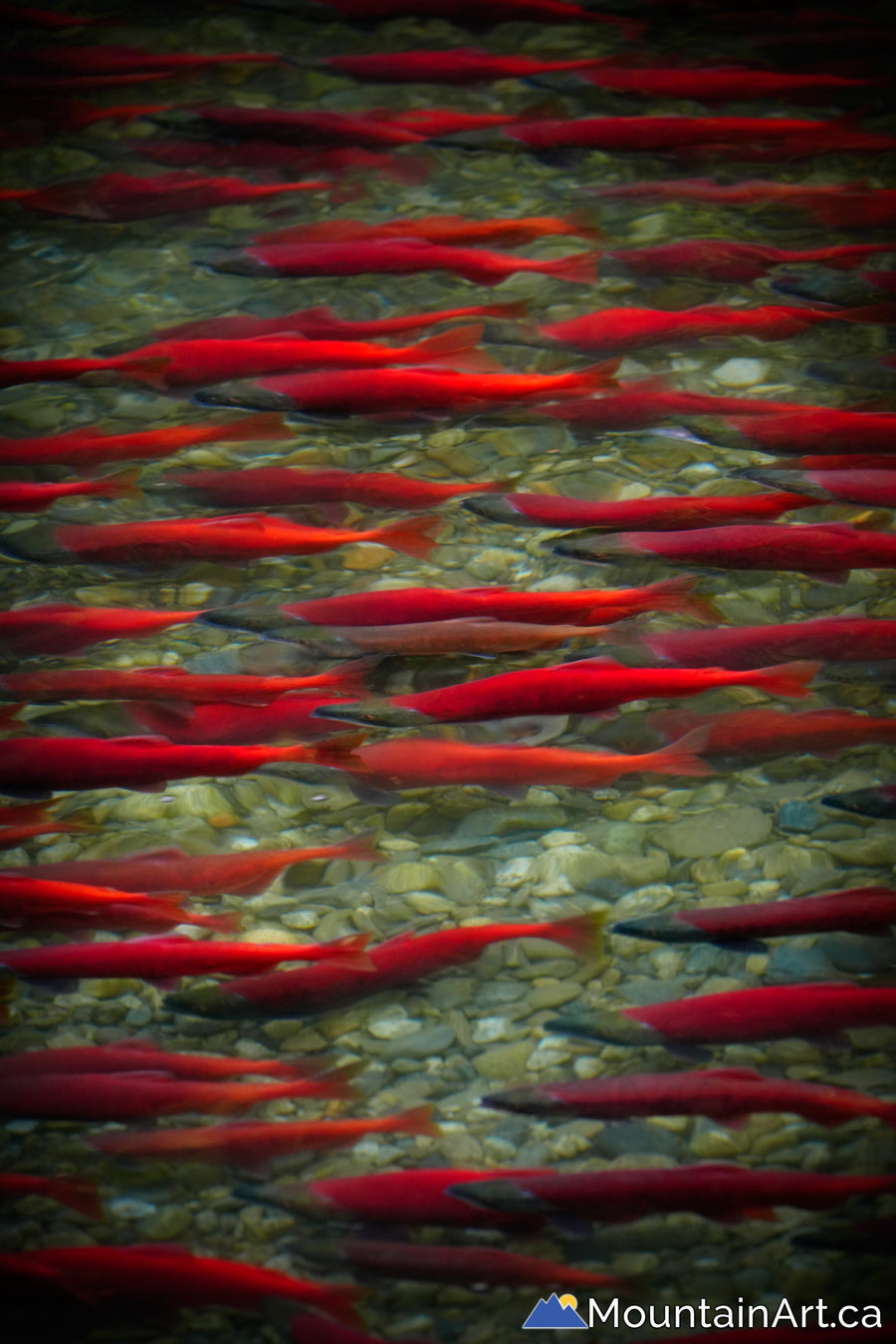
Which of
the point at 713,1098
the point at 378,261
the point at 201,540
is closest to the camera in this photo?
the point at 713,1098

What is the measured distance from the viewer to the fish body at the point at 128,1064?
1.69m

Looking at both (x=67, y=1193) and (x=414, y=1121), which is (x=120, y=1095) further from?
(x=414, y=1121)

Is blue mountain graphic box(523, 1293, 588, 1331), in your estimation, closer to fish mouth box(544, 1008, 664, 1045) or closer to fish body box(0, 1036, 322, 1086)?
fish mouth box(544, 1008, 664, 1045)

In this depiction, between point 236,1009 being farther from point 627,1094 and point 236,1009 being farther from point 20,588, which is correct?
point 20,588

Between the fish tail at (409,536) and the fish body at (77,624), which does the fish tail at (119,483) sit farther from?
the fish tail at (409,536)

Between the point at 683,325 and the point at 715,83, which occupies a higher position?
the point at 715,83

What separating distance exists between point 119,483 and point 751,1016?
160 cm

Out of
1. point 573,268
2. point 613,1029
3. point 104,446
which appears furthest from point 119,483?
point 613,1029

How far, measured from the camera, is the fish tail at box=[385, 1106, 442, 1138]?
1709 millimetres

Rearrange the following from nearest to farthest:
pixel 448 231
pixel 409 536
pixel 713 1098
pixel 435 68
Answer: pixel 713 1098
pixel 409 536
pixel 448 231
pixel 435 68

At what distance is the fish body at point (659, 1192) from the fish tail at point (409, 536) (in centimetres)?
120

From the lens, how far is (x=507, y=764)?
1.96m

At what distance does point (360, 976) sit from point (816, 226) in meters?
2.21

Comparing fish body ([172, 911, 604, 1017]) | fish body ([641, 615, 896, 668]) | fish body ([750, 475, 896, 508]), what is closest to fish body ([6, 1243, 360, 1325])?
fish body ([172, 911, 604, 1017])
